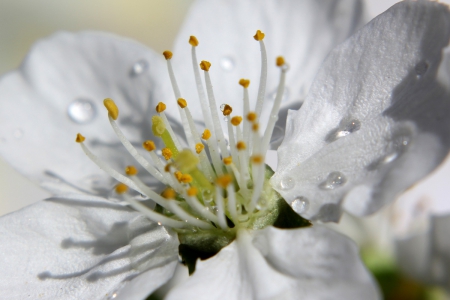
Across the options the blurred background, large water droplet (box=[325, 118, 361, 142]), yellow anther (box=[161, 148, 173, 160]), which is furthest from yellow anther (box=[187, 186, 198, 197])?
the blurred background

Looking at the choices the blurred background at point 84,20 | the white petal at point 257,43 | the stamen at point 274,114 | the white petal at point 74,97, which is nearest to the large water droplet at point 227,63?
the white petal at point 257,43

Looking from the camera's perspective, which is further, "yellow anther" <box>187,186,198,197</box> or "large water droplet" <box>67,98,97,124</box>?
"large water droplet" <box>67,98,97,124</box>

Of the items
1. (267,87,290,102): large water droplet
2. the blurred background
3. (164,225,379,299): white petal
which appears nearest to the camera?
(164,225,379,299): white petal

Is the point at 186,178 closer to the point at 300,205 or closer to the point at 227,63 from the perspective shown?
the point at 300,205

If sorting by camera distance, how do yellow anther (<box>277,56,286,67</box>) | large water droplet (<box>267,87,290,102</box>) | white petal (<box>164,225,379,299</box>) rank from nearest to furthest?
white petal (<box>164,225,379,299</box>) < yellow anther (<box>277,56,286,67</box>) < large water droplet (<box>267,87,290,102</box>)

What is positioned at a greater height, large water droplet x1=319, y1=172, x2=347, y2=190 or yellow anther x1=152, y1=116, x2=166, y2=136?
large water droplet x1=319, y1=172, x2=347, y2=190

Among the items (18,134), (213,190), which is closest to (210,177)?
(213,190)

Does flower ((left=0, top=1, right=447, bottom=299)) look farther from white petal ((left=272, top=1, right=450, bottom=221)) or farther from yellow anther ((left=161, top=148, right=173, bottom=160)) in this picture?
yellow anther ((left=161, top=148, right=173, bottom=160))

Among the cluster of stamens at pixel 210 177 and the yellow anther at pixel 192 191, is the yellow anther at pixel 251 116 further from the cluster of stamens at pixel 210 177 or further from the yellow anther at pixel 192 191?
the yellow anther at pixel 192 191
